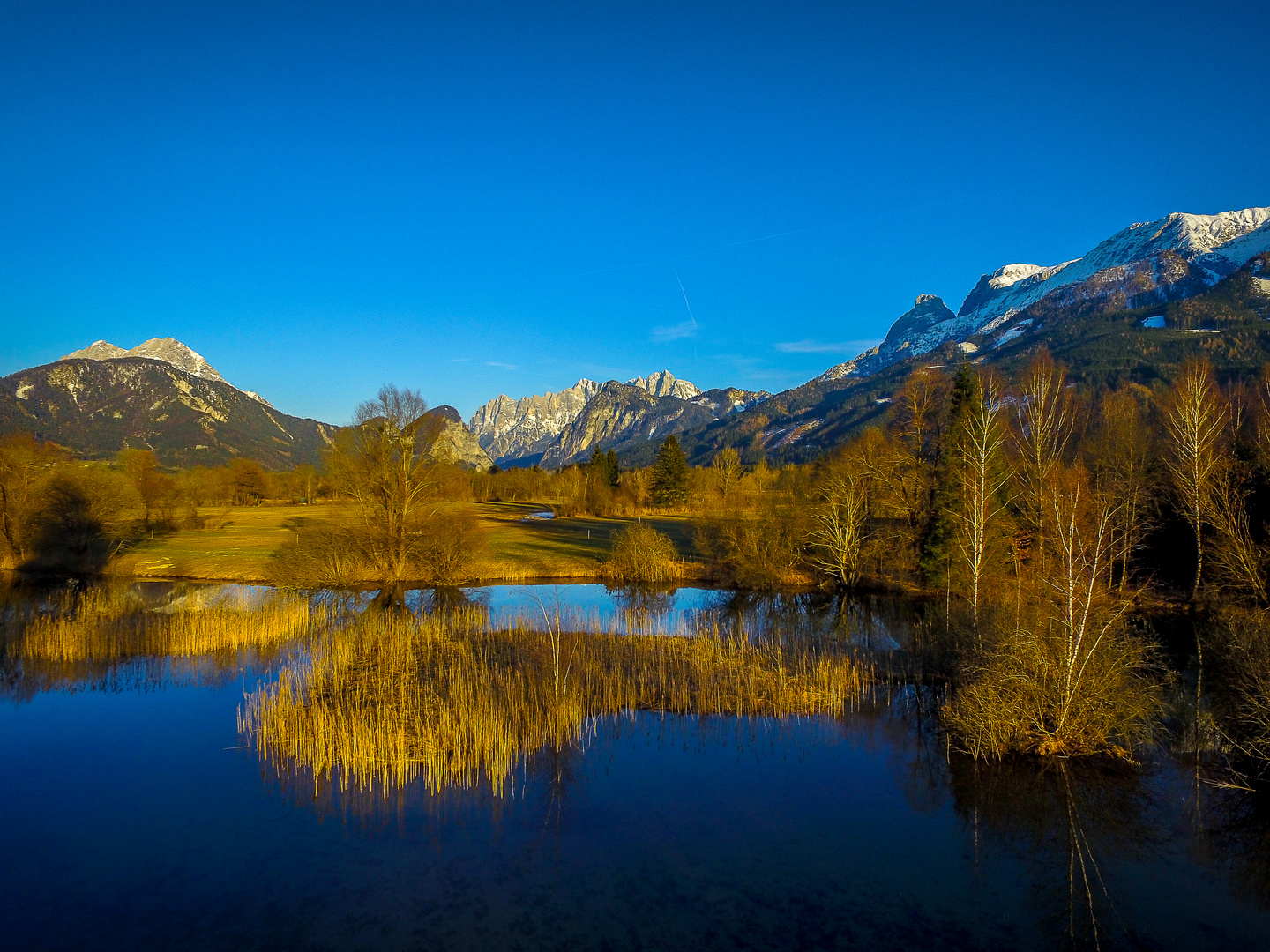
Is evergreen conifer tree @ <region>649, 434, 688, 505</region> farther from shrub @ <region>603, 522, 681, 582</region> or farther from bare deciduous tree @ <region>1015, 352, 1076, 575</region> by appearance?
bare deciduous tree @ <region>1015, 352, 1076, 575</region>

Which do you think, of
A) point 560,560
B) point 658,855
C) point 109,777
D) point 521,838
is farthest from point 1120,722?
point 560,560

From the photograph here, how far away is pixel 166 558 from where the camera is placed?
38625mm

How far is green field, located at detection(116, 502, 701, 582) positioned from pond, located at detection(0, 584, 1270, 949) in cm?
2301

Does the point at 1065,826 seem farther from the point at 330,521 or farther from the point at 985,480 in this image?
the point at 330,521

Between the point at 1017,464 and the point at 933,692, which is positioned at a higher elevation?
the point at 1017,464

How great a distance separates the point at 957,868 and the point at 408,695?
11175 mm

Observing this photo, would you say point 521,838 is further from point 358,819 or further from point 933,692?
point 933,692

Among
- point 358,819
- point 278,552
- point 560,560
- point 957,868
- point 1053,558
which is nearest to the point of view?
point 957,868

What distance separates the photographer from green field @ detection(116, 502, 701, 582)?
36562mm

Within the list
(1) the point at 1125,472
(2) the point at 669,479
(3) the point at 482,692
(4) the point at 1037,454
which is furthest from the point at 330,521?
(1) the point at 1125,472

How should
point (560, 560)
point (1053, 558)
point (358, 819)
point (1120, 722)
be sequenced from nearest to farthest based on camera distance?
point (358, 819), point (1120, 722), point (1053, 558), point (560, 560)

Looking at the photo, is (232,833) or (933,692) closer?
(232,833)

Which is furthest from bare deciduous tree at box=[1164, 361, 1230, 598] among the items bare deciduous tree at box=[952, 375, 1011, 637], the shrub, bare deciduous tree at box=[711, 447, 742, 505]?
bare deciduous tree at box=[711, 447, 742, 505]

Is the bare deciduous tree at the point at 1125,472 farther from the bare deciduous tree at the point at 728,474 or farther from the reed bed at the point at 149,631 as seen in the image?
the bare deciduous tree at the point at 728,474
